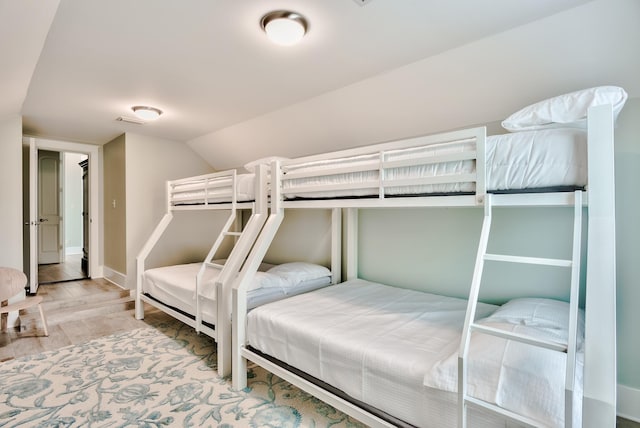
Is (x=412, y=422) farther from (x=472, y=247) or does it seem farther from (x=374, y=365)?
(x=472, y=247)

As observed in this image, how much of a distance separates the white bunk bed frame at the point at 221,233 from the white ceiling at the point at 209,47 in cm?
77

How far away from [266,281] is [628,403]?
96.0 inches

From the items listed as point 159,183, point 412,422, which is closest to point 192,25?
point 412,422

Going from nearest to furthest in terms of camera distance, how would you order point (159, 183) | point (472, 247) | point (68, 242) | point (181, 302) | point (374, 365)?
point (374, 365)
point (472, 247)
point (181, 302)
point (159, 183)
point (68, 242)

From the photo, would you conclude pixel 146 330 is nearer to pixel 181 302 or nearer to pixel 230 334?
pixel 181 302

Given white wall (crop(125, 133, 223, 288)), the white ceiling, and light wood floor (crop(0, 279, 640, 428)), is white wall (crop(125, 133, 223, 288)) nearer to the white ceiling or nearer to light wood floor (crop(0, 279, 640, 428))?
light wood floor (crop(0, 279, 640, 428))

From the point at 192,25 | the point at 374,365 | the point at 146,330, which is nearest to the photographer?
the point at 374,365

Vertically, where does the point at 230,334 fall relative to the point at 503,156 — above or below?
below

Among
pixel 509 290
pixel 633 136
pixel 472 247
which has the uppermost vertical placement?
pixel 633 136

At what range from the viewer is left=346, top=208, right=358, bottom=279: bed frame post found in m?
3.10

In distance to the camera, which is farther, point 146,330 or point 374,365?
point 146,330

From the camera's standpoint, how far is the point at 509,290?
2.29 meters

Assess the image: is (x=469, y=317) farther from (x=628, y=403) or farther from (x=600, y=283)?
(x=628, y=403)

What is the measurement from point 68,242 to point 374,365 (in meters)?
8.41
